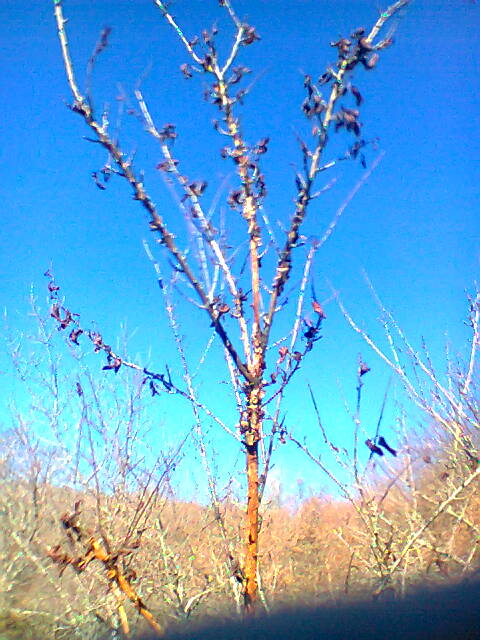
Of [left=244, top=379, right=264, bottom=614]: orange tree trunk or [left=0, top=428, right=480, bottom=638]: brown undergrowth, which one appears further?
[left=0, top=428, right=480, bottom=638]: brown undergrowth

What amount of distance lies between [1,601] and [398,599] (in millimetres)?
5957

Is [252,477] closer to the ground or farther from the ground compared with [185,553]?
farther from the ground

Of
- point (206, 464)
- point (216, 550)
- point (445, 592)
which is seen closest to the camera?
point (445, 592)

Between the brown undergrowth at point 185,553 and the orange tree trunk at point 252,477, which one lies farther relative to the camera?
the brown undergrowth at point 185,553

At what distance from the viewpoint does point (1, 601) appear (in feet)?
21.4

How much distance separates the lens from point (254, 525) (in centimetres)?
281

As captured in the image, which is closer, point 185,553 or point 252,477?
point 252,477

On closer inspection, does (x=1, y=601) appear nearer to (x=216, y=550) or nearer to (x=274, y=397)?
(x=216, y=550)

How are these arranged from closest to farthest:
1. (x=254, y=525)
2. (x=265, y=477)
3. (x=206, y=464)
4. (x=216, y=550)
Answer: (x=254, y=525) → (x=265, y=477) → (x=206, y=464) → (x=216, y=550)

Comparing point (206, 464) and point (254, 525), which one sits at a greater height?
point (206, 464)

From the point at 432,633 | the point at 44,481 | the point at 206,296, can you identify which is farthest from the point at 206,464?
the point at 44,481

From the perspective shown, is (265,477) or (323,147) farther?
(265,477)

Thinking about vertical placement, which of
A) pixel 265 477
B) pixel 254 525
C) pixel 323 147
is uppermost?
pixel 323 147

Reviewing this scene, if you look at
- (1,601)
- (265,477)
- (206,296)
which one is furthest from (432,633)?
(1,601)
